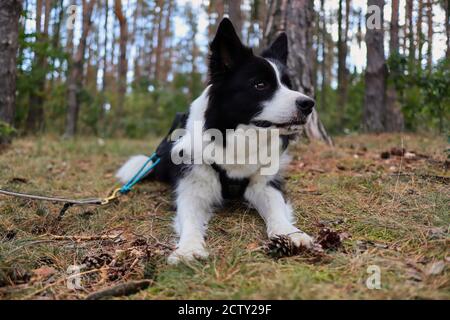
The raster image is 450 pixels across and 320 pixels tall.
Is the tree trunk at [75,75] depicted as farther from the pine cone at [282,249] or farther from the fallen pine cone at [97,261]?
the pine cone at [282,249]

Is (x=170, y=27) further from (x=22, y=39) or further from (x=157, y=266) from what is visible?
(x=157, y=266)

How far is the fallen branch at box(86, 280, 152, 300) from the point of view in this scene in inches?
66.9

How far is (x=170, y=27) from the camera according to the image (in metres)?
23.8

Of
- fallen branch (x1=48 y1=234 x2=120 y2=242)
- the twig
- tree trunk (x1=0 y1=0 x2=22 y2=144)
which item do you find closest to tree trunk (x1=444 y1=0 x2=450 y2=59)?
fallen branch (x1=48 y1=234 x2=120 y2=242)

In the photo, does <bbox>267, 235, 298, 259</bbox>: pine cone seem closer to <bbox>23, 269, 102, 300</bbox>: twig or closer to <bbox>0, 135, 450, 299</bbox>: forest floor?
<bbox>0, 135, 450, 299</bbox>: forest floor

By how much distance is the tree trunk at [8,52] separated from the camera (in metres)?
5.26

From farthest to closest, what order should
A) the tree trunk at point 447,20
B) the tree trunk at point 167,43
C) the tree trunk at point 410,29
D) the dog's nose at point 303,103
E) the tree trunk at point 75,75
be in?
the tree trunk at point 167,43, the tree trunk at point 75,75, the tree trunk at point 410,29, the tree trunk at point 447,20, the dog's nose at point 303,103

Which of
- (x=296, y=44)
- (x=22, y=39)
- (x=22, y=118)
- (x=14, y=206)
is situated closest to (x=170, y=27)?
(x=22, y=118)

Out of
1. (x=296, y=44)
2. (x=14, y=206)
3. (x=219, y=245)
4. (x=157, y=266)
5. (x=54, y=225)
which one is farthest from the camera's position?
(x=296, y=44)

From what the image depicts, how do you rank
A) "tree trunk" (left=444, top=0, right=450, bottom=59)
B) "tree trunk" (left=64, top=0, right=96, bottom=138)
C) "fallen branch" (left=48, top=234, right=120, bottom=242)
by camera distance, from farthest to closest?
"tree trunk" (left=64, top=0, right=96, bottom=138)
"tree trunk" (left=444, top=0, right=450, bottom=59)
"fallen branch" (left=48, top=234, right=120, bottom=242)

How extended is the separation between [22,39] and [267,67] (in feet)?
17.3

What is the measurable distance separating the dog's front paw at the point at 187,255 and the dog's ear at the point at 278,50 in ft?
6.13

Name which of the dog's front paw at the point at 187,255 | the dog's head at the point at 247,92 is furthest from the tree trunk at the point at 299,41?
the dog's front paw at the point at 187,255
